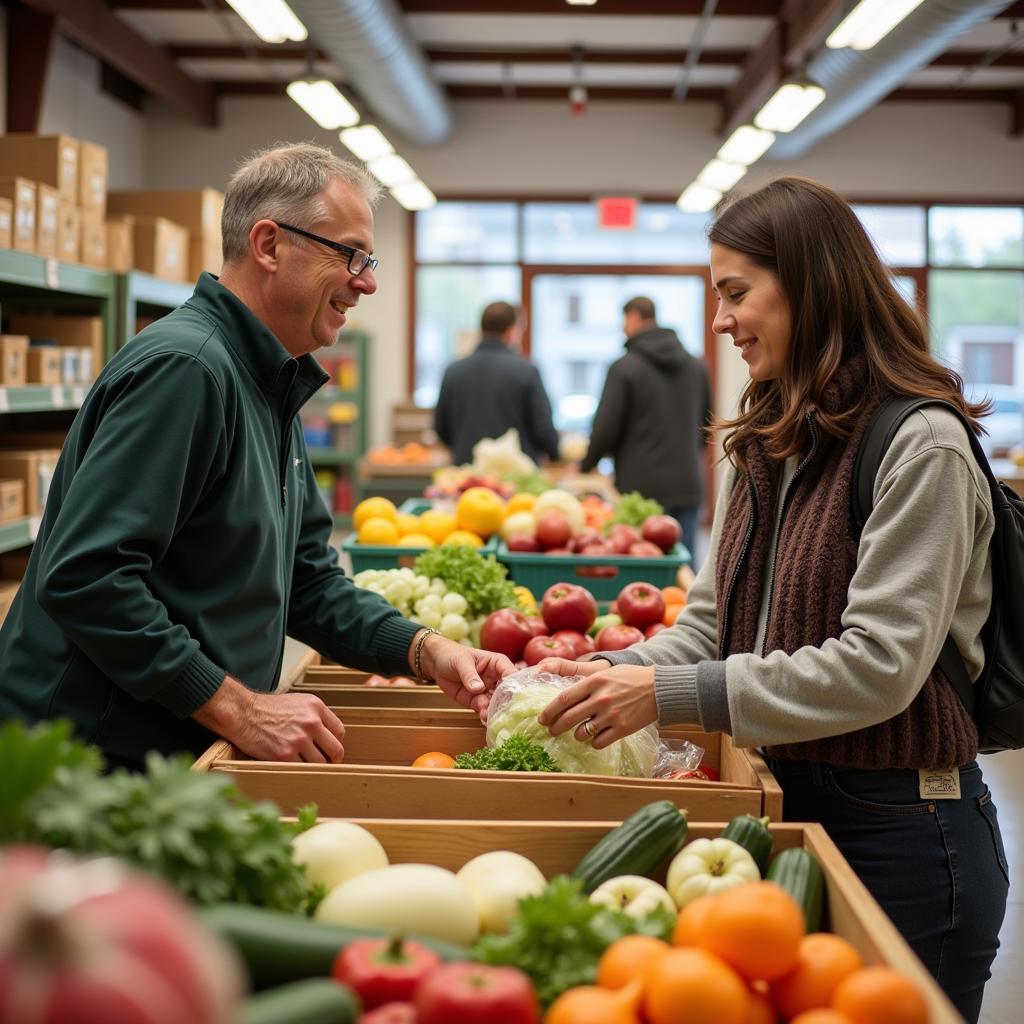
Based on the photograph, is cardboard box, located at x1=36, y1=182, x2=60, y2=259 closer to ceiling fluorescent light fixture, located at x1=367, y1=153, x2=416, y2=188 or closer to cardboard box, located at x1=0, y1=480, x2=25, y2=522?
cardboard box, located at x1=0, y1=480, x2=25, y2=522

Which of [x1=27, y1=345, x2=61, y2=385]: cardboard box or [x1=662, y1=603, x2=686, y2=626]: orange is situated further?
[x1=27, y1=345, x2=61, y2=385]: cardboard box

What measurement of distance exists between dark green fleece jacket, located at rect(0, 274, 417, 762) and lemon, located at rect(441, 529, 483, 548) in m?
1.60

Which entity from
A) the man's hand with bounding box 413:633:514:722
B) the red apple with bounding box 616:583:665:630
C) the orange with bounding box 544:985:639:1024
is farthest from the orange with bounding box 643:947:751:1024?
the red apple with bounding box 616:583:665:630

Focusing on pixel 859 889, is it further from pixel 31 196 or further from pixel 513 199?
pixel 513 199

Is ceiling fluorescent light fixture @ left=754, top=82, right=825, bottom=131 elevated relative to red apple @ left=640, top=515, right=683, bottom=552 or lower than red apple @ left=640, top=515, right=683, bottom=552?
elevated

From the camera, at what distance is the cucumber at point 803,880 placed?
1.35 meters

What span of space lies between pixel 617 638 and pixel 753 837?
129 centimetres

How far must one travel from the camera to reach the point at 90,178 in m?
5.45

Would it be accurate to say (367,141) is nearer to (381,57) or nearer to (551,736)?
(381,57)

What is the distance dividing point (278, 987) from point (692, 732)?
1.19 metres

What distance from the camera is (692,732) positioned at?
2.11 meters

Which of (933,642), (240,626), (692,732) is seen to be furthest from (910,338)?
(240,626)

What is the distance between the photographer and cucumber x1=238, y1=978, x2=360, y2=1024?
0.84 meters

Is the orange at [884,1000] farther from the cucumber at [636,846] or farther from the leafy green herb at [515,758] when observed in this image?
the leafy green herb at [515,758]
